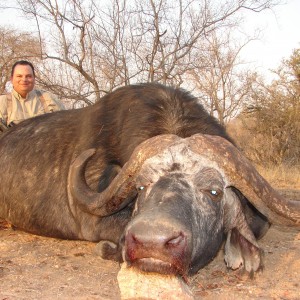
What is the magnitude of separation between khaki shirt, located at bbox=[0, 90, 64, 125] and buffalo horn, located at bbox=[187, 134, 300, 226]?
4386 millimetres

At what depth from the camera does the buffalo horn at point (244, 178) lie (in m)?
3.80

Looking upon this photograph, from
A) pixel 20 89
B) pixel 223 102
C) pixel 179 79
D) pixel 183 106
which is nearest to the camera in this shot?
pixel 183 106

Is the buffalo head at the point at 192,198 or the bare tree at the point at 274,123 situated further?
the bare tree at the point at 274,123

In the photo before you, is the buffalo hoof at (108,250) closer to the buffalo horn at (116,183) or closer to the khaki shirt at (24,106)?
the buffalo horn at (116,183)

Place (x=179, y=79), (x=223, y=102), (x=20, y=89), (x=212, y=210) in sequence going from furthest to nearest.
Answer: (x=223, y=102), (x=179, y=79), (x=20, y=89), (x=212, y=210)

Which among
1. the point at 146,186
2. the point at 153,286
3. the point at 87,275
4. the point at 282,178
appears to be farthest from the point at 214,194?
the point at 282,178

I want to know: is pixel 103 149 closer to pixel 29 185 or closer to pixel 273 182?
pixel 29 185

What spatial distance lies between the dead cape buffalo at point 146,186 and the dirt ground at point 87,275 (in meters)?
0.18

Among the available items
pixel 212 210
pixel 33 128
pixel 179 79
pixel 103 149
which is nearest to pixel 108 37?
pixel 179 79

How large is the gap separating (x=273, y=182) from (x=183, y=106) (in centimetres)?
627

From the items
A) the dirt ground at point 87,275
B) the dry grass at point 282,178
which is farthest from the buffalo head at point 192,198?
the dry grass at point 282,178

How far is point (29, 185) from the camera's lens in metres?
5.68

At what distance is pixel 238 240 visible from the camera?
4.16 meters

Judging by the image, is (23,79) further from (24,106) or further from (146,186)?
(146,186)
